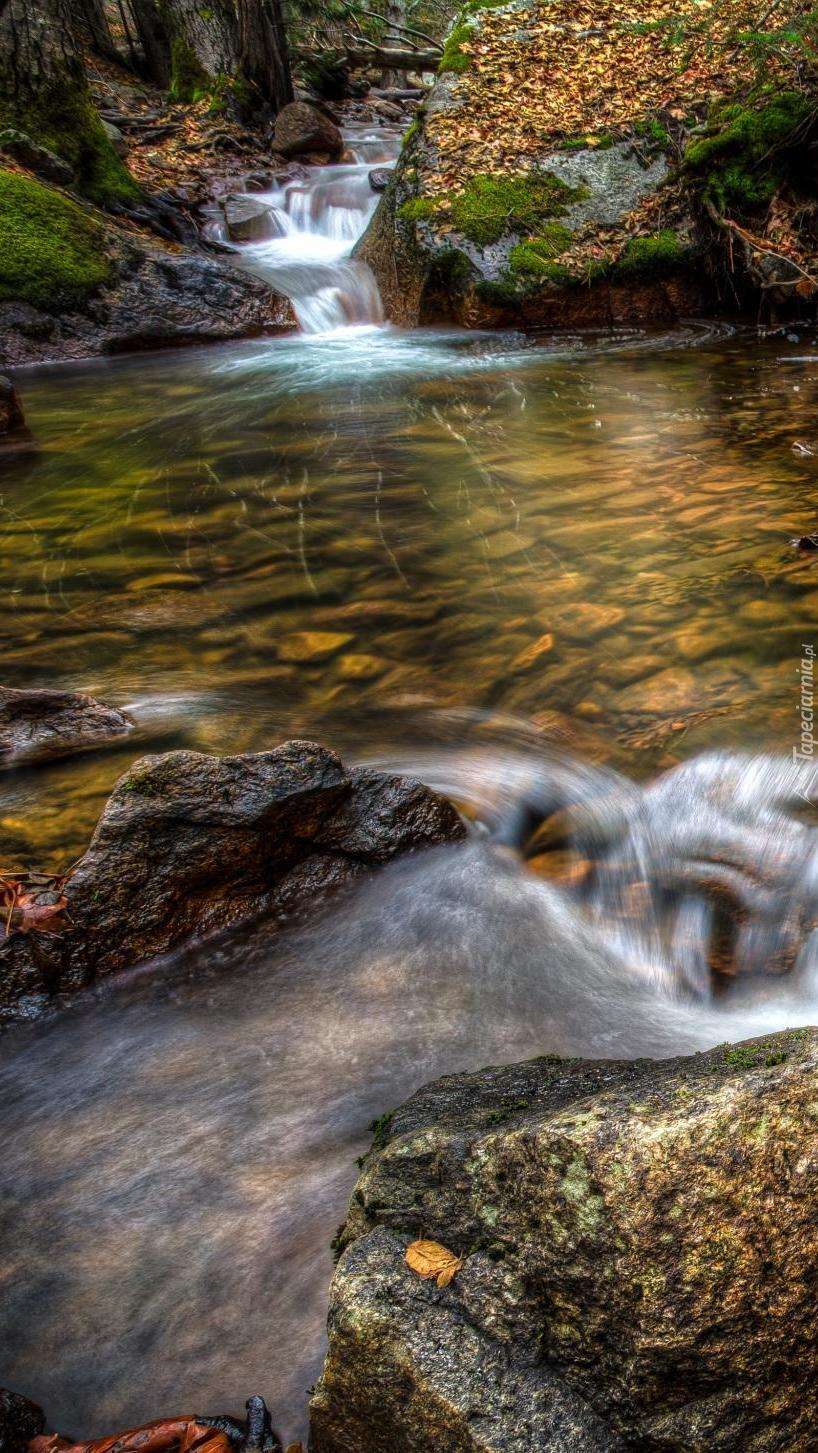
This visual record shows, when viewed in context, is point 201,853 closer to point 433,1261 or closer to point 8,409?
point 433,1261

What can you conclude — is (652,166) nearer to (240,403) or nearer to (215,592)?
(240,403)

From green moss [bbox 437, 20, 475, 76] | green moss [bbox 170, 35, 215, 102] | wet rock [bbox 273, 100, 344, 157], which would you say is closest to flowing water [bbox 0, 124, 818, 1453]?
green moss [bbox 437, 20, 475, 76]

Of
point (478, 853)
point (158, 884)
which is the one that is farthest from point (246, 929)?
point (478, 853)

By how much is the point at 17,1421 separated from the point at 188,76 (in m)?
20.9

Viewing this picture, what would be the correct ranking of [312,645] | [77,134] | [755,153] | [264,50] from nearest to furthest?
1. [312,645]
2. [755,153]
3. [77,134]
4. [264,50]

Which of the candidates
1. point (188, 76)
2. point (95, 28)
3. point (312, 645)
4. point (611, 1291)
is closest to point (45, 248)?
point (312, 645)

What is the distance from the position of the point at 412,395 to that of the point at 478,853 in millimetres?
6653

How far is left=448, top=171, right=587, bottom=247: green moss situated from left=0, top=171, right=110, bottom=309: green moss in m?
4.32

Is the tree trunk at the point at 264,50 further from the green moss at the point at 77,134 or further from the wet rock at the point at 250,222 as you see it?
the green moss at the point at 77,134

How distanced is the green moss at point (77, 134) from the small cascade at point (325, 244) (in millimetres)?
1986

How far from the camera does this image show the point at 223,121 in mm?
17359

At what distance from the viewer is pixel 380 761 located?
4.07 m

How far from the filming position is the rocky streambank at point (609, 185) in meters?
10.7

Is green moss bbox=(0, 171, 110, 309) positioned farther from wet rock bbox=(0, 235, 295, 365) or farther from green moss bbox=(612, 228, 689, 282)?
green moss bbox=(612, 228, 689, 282)
